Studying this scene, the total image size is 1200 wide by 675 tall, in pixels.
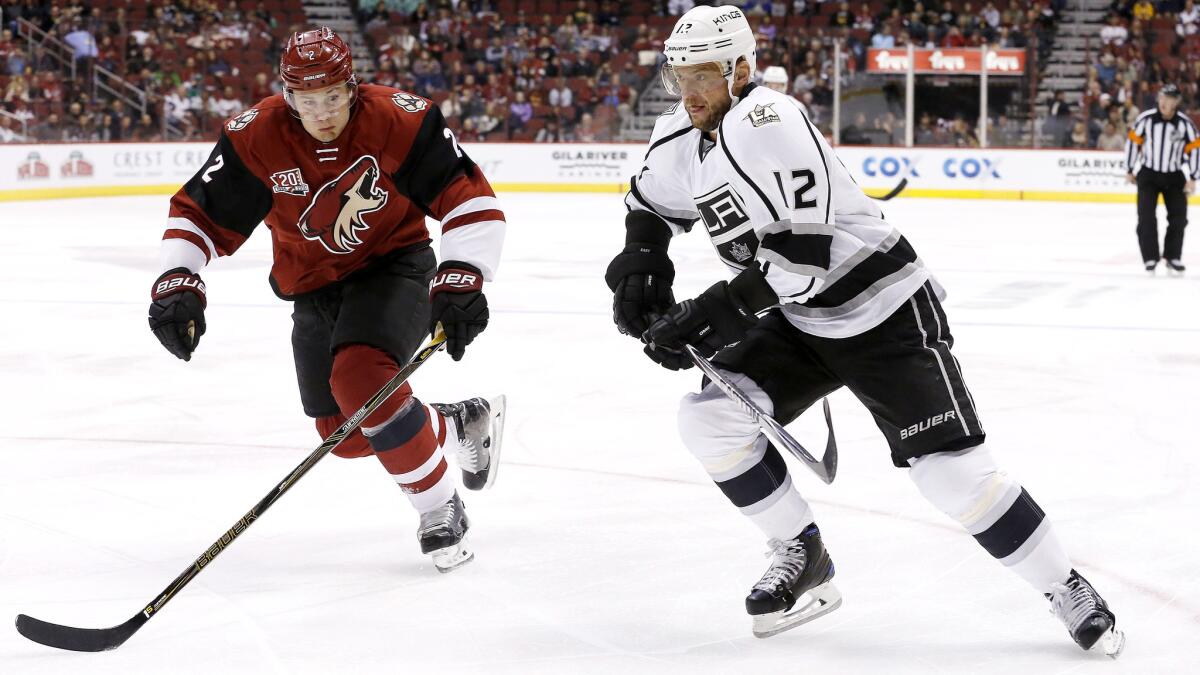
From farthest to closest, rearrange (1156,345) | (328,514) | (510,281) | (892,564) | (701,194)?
(510,281) < (1156,345) < (328,514) < (892,564) < (701,194)

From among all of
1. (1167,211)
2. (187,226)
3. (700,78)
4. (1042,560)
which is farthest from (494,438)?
(1167,211)

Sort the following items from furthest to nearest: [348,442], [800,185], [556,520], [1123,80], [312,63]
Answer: [1123,80] → [556,520] → [348,442] → [312,63] → [800,185]

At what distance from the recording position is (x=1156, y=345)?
18.4 ft

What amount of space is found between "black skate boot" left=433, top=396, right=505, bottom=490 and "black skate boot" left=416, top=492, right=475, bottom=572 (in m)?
0.29

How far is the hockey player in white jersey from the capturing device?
7.48 feet

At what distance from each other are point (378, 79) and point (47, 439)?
1206 centimetres

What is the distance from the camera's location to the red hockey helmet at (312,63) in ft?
8.68

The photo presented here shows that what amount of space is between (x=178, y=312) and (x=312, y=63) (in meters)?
0.54

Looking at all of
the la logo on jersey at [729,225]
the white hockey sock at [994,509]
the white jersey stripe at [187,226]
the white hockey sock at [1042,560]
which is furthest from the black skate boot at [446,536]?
the white hockey sock at [1042,560]

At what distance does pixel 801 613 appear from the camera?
252 cm

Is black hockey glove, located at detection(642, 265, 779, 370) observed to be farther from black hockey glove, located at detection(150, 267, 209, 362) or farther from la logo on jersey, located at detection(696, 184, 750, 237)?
black hockey glove, located at detection(150, 267, 209, 362)

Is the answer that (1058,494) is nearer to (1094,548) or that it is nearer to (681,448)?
(1094,548)

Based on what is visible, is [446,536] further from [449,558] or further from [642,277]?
[642,277]

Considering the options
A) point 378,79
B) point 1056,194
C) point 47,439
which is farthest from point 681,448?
point 378,79
